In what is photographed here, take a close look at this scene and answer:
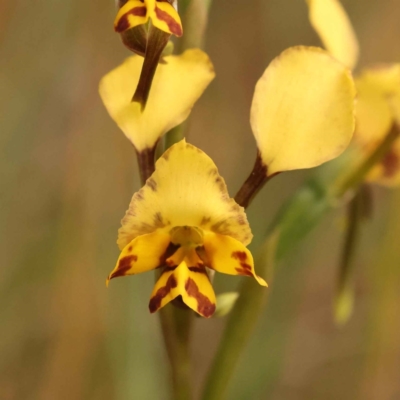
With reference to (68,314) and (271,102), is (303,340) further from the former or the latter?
(271,102)

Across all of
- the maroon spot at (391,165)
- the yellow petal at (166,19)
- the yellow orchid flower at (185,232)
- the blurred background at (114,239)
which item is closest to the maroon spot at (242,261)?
the yellow orchid flower at (185,232)

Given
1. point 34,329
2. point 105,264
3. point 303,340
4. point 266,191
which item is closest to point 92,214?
point 105,264

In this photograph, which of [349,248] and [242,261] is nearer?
[242,261]

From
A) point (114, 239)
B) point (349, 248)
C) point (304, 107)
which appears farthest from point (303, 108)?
point (114, 239)

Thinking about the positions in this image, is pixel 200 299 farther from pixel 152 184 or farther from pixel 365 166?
pixel 365 166

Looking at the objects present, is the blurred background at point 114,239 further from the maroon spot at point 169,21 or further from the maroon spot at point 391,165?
the maroon spot at point 169,21

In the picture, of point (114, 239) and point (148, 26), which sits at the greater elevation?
point (148, 26)

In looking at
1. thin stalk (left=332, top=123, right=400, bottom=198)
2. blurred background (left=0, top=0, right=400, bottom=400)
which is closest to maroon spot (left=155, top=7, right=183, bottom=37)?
thin stalk (left=332, top=123, right=400, bottom=198)
